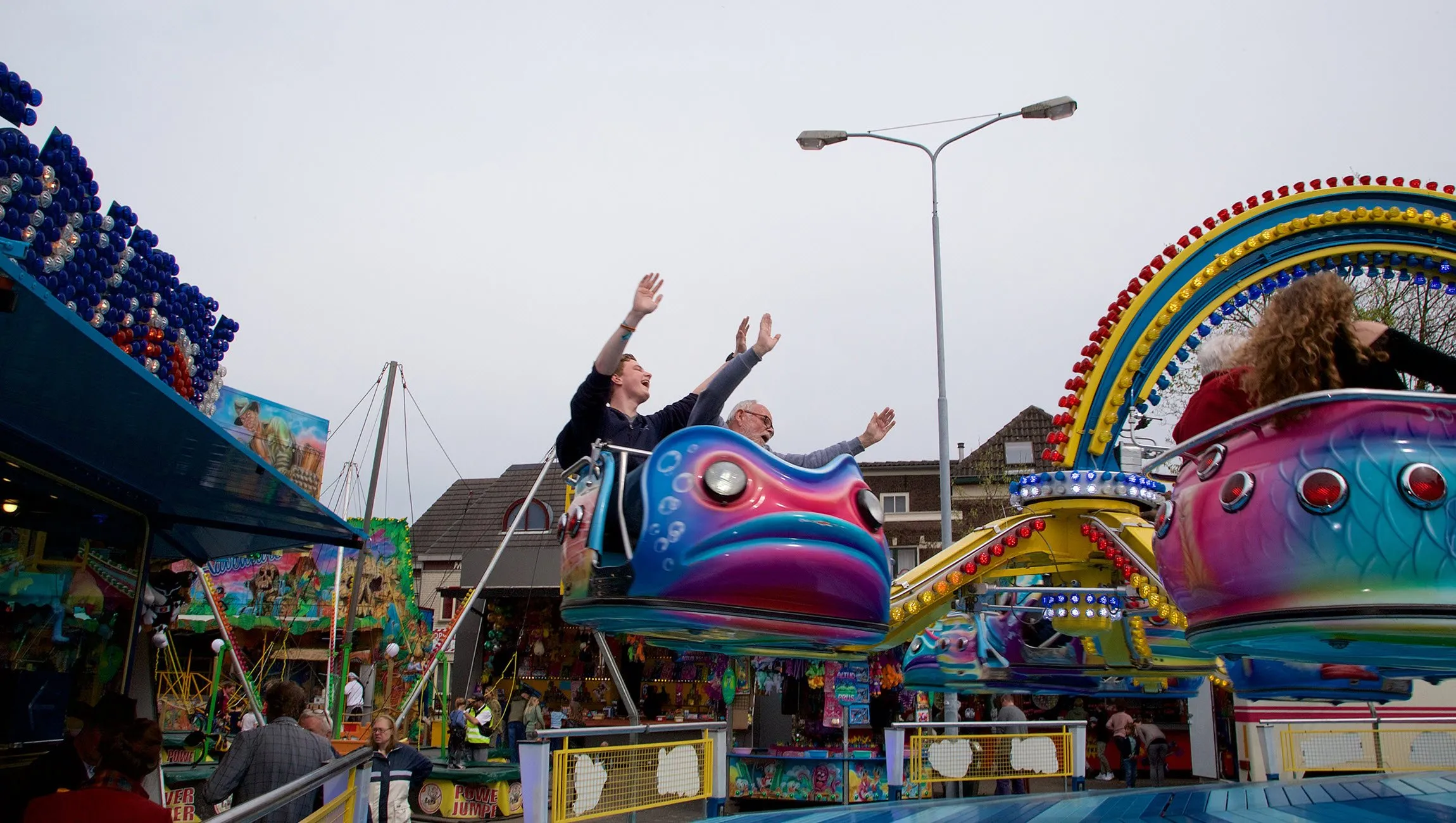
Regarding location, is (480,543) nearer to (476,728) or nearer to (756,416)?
(476,728)

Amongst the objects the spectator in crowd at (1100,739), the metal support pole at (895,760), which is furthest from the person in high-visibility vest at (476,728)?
the spectator in crowd at (1100,739)

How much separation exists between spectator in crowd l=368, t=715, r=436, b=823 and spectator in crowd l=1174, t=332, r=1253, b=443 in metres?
5.48

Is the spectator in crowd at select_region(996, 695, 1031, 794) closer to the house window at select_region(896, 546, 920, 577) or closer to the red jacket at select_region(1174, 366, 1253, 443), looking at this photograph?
the red jacket at select_region(1174, 366, 1253, 443)

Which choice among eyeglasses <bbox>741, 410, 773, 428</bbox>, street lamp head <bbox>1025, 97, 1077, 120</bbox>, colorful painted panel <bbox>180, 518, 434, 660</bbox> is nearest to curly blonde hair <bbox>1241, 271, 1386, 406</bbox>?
eyeglasses <bbox>741, 410, 773, 428</bbox>

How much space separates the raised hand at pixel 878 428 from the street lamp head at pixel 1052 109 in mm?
8851

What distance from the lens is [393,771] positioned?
7906mm

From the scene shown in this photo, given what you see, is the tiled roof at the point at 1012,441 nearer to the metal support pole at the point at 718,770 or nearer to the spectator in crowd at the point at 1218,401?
the metal support pole at the point at 718,770

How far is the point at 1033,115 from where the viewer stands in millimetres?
13648

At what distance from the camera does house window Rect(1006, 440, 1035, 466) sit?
95.6ft

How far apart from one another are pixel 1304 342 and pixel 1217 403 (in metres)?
0.47

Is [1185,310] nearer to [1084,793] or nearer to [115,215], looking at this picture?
[1084,793]

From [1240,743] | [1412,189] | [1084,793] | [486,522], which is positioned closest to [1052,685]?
[1084,793]

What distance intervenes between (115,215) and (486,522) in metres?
24.4

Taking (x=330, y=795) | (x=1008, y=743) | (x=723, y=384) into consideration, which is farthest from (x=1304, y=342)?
(x=1008, y=743)
